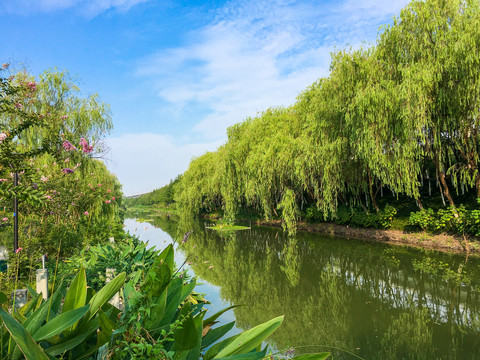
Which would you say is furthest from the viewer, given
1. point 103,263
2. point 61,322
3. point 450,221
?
point 450,221

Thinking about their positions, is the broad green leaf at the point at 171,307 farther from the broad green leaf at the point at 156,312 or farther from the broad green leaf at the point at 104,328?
the broad green leaf at the point at 104,328

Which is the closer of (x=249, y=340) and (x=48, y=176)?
(x=249, y=340)

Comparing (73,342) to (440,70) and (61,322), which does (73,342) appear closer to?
(61,322)

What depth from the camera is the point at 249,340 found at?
160 centimetres

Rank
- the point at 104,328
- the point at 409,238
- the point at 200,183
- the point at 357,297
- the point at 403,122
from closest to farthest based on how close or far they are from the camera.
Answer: the point at 104,328, the point at 357,297, the point at 403,122, the point at 409,238, the point at 200,183

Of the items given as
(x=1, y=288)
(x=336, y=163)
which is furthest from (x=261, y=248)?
(x=1, y=288)

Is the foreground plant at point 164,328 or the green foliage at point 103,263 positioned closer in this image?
the foreground plant at point 164,328

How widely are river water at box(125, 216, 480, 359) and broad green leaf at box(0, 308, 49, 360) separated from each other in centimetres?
82

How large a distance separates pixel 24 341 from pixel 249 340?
1.02 meters

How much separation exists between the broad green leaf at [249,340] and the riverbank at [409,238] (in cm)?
1181

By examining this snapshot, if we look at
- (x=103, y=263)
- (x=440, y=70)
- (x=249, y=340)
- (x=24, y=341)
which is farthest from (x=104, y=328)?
(x=440, y=70)

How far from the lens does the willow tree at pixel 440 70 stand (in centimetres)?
1011

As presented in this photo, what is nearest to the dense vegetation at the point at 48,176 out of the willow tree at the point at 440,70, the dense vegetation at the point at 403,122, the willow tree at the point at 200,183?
the dense vegetation at the point at 403,122

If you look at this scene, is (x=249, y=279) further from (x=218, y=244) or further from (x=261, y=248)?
(x=218, y=244)
